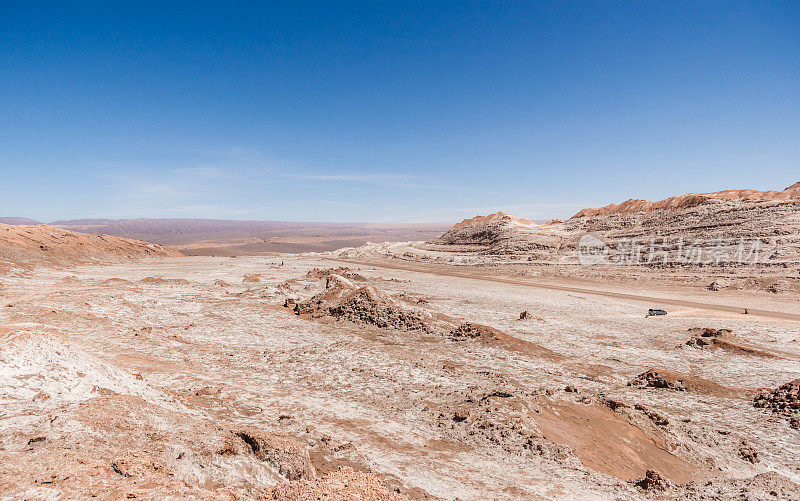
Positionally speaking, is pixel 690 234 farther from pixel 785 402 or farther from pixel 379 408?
pixel 379 408

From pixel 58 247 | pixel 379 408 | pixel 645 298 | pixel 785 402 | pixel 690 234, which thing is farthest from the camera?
Result: pixel 58 247

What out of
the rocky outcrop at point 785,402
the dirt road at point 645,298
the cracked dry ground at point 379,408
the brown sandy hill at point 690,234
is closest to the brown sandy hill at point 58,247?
the cracked dry ground at point 379,408

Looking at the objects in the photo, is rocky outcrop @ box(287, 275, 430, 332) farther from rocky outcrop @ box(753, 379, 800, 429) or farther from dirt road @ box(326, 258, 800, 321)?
dirt road @ box(326, 258, 800, 321)

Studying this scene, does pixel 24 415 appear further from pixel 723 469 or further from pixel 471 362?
pixel 723 469

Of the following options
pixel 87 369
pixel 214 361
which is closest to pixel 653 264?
pixel 214 361

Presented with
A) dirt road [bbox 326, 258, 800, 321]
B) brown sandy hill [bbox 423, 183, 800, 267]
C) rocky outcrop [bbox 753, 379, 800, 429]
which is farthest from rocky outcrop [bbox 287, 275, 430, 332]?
brown sandy hill [bbox 423, 183, 800, 267]

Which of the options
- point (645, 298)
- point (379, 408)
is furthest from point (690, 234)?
point (379, 408)

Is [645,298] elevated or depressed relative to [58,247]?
depressed
